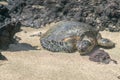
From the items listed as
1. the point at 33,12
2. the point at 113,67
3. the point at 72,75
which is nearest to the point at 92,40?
the point at 113,67

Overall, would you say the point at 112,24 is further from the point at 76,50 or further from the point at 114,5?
the point at 76,50

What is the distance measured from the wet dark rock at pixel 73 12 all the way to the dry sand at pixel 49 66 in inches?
75.9

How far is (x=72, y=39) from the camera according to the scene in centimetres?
908

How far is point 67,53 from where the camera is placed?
8.78m

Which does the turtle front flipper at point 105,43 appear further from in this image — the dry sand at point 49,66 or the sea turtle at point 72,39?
the dry sand at point 49,66

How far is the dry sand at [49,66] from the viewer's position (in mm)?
7043

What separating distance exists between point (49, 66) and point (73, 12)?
404 centimetres

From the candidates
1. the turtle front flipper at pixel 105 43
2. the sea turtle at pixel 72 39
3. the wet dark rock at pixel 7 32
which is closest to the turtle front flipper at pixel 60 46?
the sea turtle at pixel 72 39

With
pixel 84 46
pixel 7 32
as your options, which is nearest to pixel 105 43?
pixel 84 46

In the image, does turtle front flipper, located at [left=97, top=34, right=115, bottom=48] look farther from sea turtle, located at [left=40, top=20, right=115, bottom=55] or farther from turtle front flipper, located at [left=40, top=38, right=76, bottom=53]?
turtle front flipper, located at [left=40, top=38, right=76, bottom=53]

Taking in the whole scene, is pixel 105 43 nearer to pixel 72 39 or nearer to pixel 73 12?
A: pixel 72 39

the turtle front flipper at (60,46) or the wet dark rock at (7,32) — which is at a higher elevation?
the wet dark rock at (7,32)

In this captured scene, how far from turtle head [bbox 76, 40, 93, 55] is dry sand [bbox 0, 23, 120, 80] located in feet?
0.47

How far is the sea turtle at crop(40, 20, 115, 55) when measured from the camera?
8.88 metres
